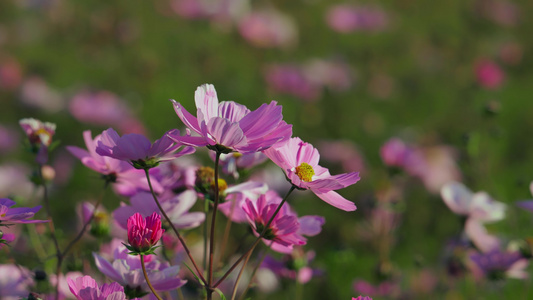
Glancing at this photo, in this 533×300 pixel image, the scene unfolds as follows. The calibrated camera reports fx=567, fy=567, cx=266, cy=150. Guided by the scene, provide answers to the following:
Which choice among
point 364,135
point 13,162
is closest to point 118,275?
point 13,162

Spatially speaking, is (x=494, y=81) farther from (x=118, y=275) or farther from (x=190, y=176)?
(x=118, y=275)

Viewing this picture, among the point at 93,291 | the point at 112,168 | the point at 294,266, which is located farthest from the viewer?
the point at 294,266

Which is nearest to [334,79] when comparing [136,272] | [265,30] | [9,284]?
[265,30]

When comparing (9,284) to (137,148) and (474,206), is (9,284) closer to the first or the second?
(137,148)

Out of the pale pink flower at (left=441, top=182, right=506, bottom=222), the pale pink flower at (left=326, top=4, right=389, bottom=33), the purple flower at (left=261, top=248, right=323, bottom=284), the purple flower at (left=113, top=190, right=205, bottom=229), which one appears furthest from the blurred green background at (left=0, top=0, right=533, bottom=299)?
the purple flower at (left=113, top=190, right=205, bottom=229)

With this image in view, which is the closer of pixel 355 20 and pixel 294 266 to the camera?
pixel 294 266

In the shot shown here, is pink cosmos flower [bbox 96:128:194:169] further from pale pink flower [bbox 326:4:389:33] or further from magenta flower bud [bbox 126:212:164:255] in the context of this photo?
pale pink flower [bbox 326:4:389:33]

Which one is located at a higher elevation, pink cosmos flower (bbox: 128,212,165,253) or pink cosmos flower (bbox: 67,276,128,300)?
pink cosmos flower (bbox: 128,212,165,253)
